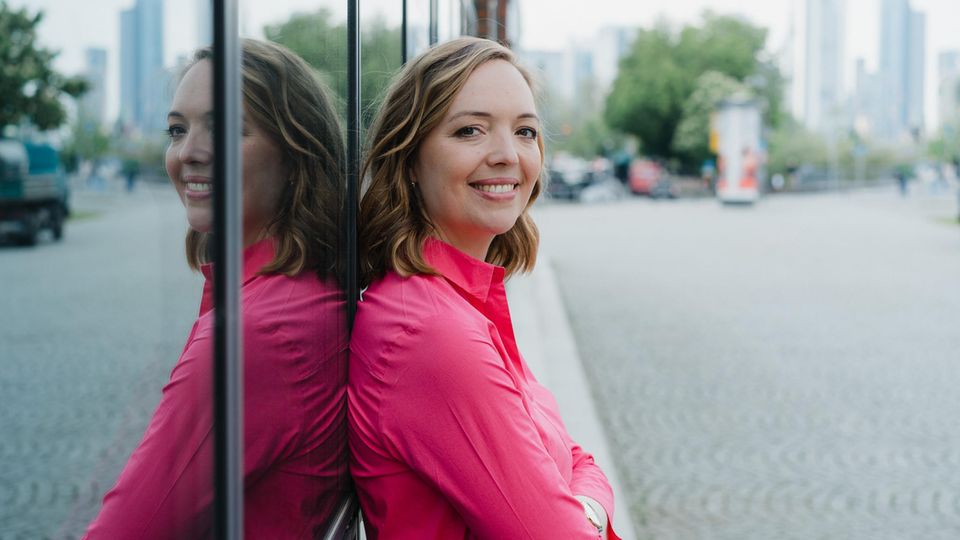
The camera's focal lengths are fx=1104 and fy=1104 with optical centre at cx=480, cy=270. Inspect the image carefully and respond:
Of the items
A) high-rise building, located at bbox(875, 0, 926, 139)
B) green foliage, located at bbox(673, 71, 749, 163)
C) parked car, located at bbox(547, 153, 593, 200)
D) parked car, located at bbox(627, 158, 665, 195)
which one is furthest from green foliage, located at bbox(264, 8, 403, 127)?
high-rise building, located at bbox(875, 0, 926, 139)

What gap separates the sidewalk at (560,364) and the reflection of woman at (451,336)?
582 mm

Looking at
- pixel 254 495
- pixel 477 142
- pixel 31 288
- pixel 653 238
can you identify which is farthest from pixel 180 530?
pixel 653 238

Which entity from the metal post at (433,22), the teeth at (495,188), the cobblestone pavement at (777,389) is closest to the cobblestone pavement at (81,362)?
the teeth at (495,188)

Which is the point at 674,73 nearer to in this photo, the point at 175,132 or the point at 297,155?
the point at 297,155

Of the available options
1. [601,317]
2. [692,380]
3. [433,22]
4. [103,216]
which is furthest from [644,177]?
[433,22]

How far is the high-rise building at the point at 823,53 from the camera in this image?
102 meters

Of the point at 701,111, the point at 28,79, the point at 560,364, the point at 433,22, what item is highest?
the point at 701,111

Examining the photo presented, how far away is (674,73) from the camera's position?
174 ft

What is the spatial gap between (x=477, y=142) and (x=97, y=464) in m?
4.13

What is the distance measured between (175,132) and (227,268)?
6.6 inches

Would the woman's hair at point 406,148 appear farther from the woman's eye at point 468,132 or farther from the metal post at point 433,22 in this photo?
the metal post at point 433,22

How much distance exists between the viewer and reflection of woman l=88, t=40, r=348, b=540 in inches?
43.0

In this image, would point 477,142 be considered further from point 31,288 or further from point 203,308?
point 31,288

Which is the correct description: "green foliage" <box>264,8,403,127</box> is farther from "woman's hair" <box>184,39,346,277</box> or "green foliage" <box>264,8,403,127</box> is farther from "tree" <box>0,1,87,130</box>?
"tree" <box>0,1,87,130</box>
